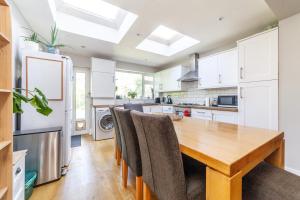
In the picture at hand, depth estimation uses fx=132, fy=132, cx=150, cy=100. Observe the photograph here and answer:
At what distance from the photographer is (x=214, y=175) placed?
2.10 feet

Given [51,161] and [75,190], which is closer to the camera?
A: [75,190]

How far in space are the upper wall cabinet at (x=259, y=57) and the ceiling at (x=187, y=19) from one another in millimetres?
336

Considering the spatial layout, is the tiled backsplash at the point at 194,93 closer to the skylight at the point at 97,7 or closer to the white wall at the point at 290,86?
the white wall at the point at 290,86

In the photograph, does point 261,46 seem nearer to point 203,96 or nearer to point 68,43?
point 203,96

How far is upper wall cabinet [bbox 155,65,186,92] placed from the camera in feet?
13.6

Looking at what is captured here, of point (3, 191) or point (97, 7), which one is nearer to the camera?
point (3, 191)

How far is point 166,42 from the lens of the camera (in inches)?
145

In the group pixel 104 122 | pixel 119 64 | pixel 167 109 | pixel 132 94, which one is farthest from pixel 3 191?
pixel 119 64

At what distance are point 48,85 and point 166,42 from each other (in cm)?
299

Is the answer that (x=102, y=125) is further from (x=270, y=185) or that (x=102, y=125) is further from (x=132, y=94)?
(x=270, y=185)

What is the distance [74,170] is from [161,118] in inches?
78.2

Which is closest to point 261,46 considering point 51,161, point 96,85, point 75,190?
point 75,190

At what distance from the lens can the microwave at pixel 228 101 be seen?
9.18ft

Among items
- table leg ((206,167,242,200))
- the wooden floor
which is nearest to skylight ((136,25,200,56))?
the wooden floor
